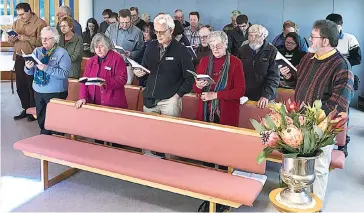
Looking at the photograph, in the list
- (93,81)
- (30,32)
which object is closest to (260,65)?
(93,81)

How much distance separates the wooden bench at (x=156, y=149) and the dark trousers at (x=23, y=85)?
2203 millimetres

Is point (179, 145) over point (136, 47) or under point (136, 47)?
under

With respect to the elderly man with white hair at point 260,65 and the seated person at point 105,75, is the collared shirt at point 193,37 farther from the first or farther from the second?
the seated person at point 105,75

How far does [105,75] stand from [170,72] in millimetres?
655

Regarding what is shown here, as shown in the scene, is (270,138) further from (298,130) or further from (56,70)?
(56,70)

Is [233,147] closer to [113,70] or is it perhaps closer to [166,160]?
[166,160]

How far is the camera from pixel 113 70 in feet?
12.9

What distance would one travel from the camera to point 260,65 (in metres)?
4.14

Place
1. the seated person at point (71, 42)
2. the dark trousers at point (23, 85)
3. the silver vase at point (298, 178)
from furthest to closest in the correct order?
the dark trousers at point (23, 85) → the seated person at point (71, 42) → the silver vase at point (298, 178)

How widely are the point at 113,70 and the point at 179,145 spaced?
104 cm

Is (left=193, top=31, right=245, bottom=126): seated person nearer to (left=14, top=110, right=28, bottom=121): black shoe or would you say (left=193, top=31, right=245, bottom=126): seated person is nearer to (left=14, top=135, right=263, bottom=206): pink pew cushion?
(left=14, top=135, right=263, bottom=206): pink pew cushion

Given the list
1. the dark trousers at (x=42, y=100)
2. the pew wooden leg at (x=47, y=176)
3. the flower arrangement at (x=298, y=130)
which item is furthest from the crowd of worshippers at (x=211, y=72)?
the flower arrangement at (x=298, y=130)

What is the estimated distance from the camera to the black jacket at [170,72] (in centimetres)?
368

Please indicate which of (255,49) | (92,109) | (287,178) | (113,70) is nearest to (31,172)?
(92,109)
